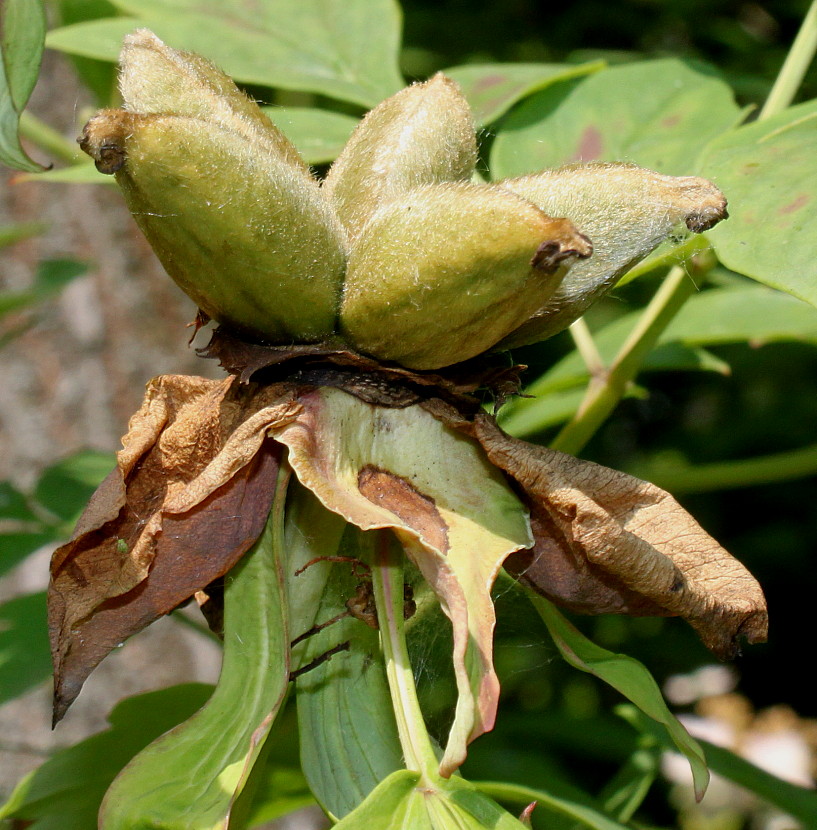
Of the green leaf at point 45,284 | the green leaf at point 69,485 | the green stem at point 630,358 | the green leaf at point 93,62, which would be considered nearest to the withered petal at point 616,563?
the green stem at point 630,358

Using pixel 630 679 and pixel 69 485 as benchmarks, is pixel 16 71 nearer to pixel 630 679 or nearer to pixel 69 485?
pixel 630 679

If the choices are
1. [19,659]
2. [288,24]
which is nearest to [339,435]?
[19,659]

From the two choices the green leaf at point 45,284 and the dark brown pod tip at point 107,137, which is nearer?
the dark brown pod tip at point 107,137

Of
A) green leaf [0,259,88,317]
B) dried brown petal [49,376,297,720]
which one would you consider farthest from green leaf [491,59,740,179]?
green leaf [0,259,88,317]

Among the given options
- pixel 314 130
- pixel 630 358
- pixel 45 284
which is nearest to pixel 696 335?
pixel 630 358

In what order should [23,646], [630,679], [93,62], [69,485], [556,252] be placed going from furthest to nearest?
[93,62] < [69,485] < [23,646] < [630,679] < [556,252]

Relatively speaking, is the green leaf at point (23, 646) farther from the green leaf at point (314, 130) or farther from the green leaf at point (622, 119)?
the green leaf at point (622, 119)
